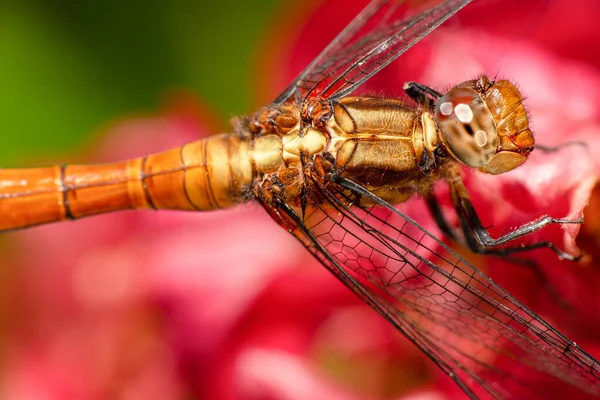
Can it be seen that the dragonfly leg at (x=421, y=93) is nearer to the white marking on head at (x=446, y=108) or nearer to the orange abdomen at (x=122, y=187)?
the white marking on head at (x=446, y=108)

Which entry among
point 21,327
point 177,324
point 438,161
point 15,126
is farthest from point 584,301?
point 15,126

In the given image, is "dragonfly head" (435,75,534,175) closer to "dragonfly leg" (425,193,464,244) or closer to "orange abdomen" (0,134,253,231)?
"dragonfly leg" (425,193,464,244)

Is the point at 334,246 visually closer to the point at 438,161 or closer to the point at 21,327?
the point at 438,161

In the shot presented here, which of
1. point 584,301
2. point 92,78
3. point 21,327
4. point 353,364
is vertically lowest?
point 21,327

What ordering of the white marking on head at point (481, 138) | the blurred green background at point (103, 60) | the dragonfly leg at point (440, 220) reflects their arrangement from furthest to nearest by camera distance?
the blurred green background at point (103, 60) < the dragonfly leg at point (440, 220) < the white marking on head at point (481, 138)

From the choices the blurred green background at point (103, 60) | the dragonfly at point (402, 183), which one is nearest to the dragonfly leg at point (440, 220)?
the dragonfly at point (402, 183)

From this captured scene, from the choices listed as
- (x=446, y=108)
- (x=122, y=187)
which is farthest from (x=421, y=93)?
(x=122, y=187)

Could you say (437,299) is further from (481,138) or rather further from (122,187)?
(122,187)

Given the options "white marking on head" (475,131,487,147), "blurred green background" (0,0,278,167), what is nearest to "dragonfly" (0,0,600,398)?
"white marking on head" (475,131,487,147)
